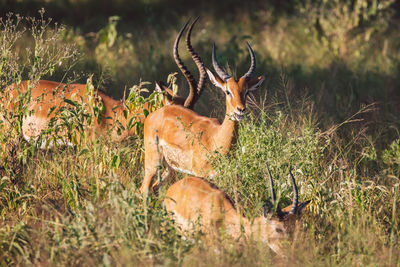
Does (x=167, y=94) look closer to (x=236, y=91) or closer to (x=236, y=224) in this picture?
(x=236, y=91)

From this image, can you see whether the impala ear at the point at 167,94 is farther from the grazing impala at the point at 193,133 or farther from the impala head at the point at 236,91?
the impala head at the point at 236,91

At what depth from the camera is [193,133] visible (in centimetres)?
533

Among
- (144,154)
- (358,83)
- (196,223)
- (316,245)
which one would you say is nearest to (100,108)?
(144,154)

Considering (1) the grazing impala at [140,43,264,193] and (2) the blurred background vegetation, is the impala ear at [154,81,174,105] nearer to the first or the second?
(2) the blurred background vegetation

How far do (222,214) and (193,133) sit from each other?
1462 millimetres

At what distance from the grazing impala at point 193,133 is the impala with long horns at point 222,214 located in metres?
0.71

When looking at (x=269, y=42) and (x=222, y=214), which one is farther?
(x=269, y=42)

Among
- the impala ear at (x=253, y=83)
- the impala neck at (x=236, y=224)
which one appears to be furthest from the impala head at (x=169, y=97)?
the impala neck at (x=236, y=224)

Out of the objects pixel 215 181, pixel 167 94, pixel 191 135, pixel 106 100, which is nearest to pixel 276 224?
pixel 215 181

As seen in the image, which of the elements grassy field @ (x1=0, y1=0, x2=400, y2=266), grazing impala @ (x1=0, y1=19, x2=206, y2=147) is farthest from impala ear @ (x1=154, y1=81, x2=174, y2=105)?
grassy field @ (x1=0, y1=0, x2=400, y2=266)

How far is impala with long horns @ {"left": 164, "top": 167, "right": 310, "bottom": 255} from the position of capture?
13.0ft

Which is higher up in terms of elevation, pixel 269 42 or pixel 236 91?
pixel 269 42

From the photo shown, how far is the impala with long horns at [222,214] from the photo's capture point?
13.0ft

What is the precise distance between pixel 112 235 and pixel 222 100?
3.85 meters
